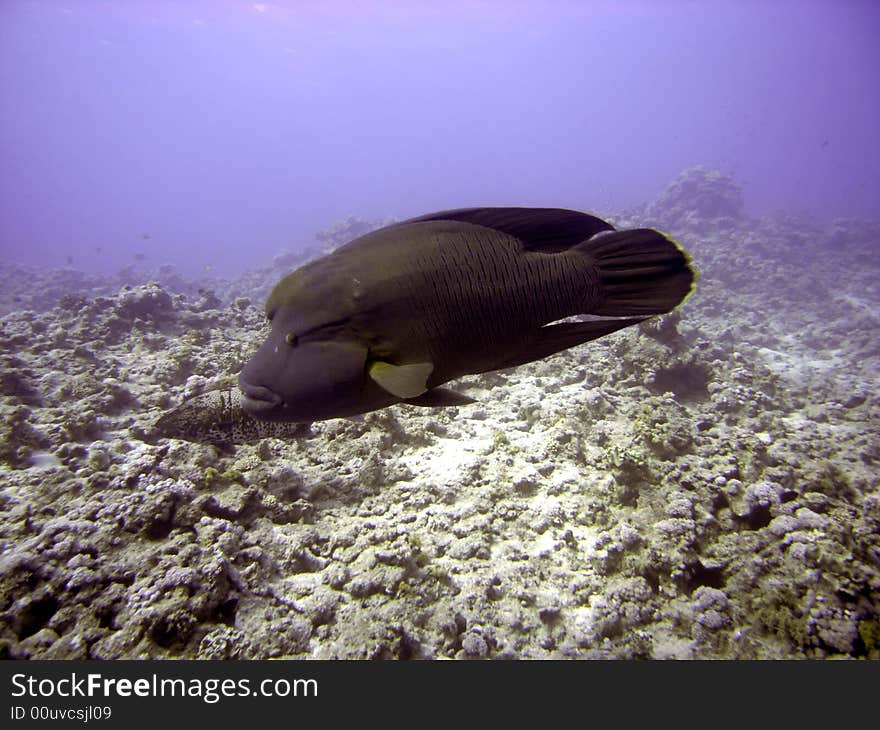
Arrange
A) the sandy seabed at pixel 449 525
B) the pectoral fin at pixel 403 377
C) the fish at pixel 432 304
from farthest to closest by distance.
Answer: the sandy seabed at pixel 449 525, the fish at pixel 432 304, the pectoral fin at pixel 403 377

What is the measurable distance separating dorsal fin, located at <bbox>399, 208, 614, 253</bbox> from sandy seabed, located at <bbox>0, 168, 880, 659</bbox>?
2.73 meters

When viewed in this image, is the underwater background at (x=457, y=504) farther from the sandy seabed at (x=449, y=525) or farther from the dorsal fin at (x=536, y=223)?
the dorsal fin at (x=536, y=223)

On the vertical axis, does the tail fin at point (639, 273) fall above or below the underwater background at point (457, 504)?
above

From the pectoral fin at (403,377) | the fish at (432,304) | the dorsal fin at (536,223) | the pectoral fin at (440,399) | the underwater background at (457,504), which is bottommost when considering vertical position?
the underwater background at (457,504)

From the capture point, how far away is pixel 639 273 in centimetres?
219

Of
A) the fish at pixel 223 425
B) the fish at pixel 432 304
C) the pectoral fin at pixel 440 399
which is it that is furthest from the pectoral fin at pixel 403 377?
the fish at pixel 223 425

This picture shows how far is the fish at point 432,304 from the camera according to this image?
1855mm

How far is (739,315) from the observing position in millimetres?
15461

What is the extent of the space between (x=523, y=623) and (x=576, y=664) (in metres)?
0.52

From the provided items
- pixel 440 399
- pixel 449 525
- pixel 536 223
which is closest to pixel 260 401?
pixel 440 399

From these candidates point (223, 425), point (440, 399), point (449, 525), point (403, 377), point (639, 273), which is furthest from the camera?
point (223, 425)

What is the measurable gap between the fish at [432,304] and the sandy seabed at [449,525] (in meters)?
1.92

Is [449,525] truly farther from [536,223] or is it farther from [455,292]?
[536,223]

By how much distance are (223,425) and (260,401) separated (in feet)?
10.8
